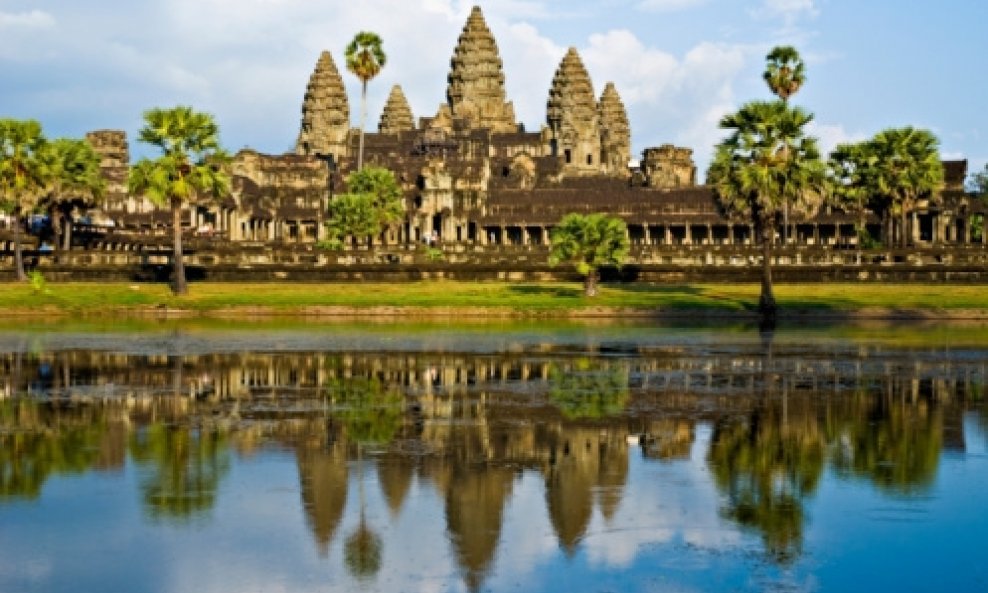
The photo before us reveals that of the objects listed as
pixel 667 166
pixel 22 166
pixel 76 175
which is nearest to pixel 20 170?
pixel 22 166

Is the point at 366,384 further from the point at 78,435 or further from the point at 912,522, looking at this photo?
the point at 912,522

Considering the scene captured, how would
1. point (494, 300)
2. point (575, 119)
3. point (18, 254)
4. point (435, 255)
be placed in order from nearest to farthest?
point (494, 300) < point (18, 254) < point (435, 255) < point (575, 119)

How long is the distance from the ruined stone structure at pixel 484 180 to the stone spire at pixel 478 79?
0.18m

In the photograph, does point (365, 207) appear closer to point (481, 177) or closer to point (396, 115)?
point (481, 177)

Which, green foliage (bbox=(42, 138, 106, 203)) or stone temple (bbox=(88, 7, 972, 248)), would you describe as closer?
green foliage (bbox=(42, 138, 106, 203))

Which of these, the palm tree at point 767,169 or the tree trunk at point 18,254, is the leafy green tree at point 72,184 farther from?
the palm tree at point 767,169

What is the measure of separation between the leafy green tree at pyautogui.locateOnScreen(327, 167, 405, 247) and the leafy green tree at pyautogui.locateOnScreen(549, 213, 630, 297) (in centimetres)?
2893

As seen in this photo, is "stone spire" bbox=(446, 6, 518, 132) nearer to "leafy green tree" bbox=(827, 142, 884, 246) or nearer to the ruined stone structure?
the ruined stone structure

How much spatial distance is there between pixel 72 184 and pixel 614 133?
11499 cm

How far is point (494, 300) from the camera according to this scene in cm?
6744

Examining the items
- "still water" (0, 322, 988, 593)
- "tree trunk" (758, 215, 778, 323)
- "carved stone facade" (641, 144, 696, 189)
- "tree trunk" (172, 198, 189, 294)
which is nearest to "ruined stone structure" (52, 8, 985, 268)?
"carved stone facade" (641, 144, 696, 189)

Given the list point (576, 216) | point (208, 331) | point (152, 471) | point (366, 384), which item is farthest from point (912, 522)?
point (576, 216)

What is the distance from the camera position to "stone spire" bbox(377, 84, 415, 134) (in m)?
189

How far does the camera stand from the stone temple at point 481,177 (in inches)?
4926
